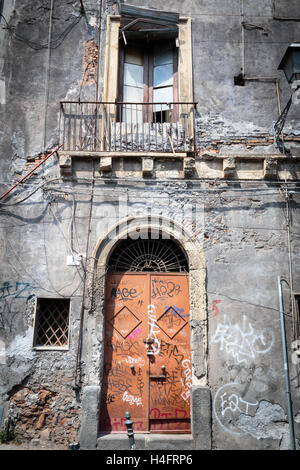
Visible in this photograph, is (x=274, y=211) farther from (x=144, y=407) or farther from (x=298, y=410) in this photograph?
(x=144, y=407)

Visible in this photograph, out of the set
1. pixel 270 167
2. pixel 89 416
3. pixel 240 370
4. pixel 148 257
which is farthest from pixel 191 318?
pixel 270 167

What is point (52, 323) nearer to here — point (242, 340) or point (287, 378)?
point (242, 340)

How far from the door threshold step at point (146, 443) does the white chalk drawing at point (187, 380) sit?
622 millimetres

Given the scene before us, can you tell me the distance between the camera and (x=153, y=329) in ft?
20.1

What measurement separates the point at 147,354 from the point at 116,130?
13.1ft

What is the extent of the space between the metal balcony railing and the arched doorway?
171 centimetres

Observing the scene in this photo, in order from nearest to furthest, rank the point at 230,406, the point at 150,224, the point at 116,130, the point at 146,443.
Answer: the point at 146,443, the point at 230,406, the point at 150,224, the point at 116,130

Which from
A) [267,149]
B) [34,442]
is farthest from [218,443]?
[267,149]

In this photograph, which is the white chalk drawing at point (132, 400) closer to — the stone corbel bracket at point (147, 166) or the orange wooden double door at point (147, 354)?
the orange wooden double door at point (147, 354)

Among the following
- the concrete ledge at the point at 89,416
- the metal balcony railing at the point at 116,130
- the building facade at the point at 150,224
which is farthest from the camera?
the metal balcony railing at the point at 116,130

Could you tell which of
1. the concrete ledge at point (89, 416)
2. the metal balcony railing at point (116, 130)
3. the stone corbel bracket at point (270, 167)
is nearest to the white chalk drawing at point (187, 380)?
the concrete ledge at point (89, 416)

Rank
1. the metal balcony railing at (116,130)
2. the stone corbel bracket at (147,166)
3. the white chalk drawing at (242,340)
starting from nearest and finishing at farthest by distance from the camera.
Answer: the white chalk drawing at (242,340) < the stone corbel bracket at (147,166) < the metal balcony railing at (116,130)

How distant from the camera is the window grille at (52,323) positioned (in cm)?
605
